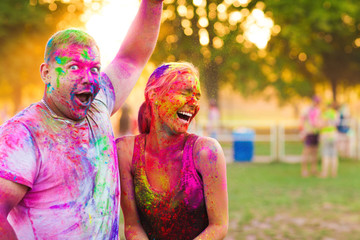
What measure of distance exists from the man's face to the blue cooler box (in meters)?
13.8

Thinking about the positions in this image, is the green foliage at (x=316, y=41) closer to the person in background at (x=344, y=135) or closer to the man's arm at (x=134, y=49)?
the person in background at (x=344, y=135)

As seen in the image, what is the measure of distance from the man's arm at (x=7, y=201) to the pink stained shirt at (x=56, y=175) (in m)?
0.03

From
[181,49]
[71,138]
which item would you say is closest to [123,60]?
[71,138]

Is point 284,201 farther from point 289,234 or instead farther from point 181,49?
point 181,49

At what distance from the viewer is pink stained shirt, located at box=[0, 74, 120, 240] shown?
5.49ft

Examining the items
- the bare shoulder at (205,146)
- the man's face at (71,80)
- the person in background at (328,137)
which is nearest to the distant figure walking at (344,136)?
the person in background at (328,137)

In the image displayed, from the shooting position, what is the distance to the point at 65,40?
1.83 meters

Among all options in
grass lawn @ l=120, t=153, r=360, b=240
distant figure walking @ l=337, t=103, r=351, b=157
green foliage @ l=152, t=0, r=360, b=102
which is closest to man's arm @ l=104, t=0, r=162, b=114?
grass lawn @ l=120, t=153, r=360, b=240

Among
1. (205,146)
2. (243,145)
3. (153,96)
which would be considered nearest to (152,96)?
(153,96)

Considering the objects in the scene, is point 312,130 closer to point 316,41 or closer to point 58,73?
point 58,73

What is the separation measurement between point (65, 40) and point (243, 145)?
13997mm

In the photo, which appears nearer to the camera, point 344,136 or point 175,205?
point 175,205

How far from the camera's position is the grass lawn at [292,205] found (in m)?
7.08

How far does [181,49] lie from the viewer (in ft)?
51.5
